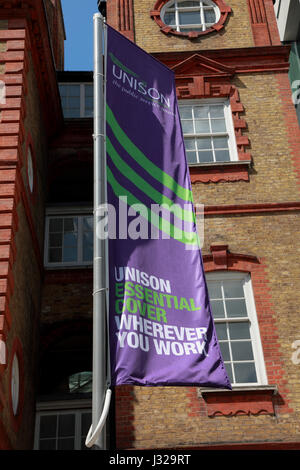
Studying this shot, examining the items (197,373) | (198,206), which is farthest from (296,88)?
(197,373)

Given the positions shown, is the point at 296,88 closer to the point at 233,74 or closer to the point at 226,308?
the point at 233,74

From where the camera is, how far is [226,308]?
1351 centimetres

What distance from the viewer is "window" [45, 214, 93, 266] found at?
16.5 metres

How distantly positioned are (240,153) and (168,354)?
8.37 metres

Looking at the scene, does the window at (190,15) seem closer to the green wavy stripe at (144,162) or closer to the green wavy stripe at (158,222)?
the green wavy stripe at (144,162)

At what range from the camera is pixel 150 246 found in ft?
29.6

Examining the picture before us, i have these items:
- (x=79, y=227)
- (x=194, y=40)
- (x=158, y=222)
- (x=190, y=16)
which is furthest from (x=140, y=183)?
(x=190, y=16)

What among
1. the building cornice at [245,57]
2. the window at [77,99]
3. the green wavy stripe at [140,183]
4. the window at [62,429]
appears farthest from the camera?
the window at [77,99]

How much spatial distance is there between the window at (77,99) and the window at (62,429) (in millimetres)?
9341

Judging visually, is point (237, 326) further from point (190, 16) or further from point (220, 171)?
point (190, 16)

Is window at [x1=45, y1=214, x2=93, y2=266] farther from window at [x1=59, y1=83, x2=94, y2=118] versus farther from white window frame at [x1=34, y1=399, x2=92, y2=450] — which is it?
window at [x1=59, y1=83, x2=94, y2=118]

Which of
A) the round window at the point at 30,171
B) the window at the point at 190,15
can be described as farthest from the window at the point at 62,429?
the window at the point at 190,15

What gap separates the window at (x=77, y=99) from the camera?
20.1 metres

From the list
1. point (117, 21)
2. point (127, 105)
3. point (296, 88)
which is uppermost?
point (296, 88)
